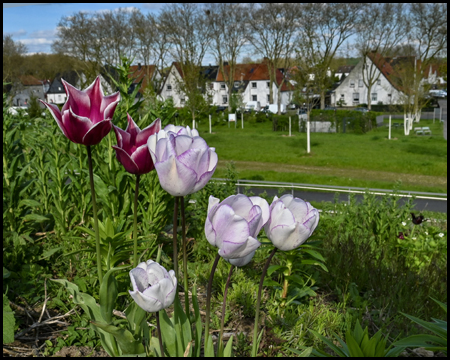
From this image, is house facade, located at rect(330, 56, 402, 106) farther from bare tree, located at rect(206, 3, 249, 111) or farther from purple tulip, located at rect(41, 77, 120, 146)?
purple tulip, located at rect(41, 77, 120, 146)

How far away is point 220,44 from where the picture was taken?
49938 millimetres

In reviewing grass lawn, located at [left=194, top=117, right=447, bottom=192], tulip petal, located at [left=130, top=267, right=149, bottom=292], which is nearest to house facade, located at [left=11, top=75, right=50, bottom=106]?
grass lawn, located at [left=194, top=117, right=447, bottom=192]

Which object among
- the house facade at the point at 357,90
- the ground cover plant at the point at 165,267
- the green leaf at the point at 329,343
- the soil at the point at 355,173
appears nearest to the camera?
the green leaf at the point at 329,343

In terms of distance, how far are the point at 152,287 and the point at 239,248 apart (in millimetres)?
279

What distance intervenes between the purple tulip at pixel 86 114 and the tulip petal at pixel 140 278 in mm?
430

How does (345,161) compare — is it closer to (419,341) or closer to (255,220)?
(419,341)

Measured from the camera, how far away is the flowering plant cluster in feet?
3.97

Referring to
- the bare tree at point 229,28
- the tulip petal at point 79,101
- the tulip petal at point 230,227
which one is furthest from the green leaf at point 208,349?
the bare tree at point 229,28

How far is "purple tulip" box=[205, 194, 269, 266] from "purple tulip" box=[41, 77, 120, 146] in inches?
17.6

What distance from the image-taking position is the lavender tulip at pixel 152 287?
1.25 m

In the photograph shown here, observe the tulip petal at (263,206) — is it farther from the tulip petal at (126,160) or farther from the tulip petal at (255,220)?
the tulip petal at (126,160)

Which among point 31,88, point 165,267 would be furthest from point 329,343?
point 31,88

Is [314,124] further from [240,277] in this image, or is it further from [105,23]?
[240,277]

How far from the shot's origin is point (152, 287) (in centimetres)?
124
